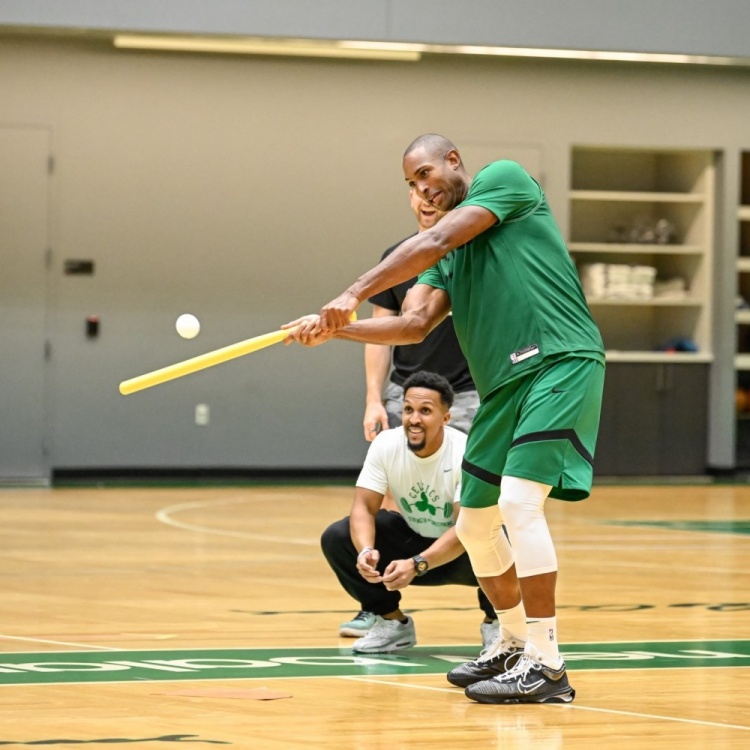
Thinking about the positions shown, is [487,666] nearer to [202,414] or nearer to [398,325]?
[398,325]

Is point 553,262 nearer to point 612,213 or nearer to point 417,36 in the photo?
point 417,36

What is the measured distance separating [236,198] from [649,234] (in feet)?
13.0

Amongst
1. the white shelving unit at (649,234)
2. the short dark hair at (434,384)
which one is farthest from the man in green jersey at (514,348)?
the white shelving unit at (649,234)

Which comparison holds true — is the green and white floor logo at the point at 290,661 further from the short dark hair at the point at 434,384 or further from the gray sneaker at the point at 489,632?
the short dark hair at the point at 434,384

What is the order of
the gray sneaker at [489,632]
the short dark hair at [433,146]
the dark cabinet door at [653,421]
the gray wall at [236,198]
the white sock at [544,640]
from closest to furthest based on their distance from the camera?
the white sock at [544,640] < the short dark hair at [433,146] < the gray sneaker at [489,632] < the gray wall at [236,198] < the dark cabinet door at [653,421]

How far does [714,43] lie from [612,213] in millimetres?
2250

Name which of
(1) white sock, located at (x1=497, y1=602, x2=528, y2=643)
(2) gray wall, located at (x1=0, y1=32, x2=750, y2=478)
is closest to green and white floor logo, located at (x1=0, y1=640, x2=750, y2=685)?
(1) white sock, located at (x1=497, y1=602, x2=528, y2=643)

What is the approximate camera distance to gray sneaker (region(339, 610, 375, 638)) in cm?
602

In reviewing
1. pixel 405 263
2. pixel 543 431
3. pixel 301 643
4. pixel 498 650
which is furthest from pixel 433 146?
pixel 301 643

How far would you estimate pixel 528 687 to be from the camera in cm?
459

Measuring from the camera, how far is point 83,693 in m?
4.68

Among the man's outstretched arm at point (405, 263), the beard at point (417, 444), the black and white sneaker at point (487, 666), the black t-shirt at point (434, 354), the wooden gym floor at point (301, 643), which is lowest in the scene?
the wooden gym floor at point (301, 643)

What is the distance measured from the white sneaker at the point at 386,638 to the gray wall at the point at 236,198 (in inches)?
323

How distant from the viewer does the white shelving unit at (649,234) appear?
48.8 ft
